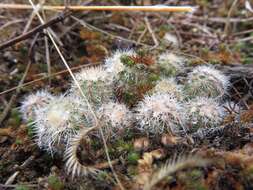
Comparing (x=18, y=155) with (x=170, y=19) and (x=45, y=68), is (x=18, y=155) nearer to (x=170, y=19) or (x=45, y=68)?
(x=45, y=68)

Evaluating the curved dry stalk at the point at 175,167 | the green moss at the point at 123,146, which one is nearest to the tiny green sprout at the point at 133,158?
the green moss at the point at 123,146

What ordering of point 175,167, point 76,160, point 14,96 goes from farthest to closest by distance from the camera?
point 14,96, point 76,160, point 175,167

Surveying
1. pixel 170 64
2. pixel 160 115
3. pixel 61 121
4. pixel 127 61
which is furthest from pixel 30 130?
pixel 170 64

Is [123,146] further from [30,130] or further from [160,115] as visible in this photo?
[30,130]

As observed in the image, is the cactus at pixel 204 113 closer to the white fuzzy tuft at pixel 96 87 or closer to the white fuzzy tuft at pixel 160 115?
the white fuzzy tuft at pixel 160 115

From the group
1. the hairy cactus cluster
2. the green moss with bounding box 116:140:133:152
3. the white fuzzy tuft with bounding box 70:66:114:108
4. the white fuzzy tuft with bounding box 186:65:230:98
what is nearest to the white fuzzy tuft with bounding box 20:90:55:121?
the hairy cactus cluster

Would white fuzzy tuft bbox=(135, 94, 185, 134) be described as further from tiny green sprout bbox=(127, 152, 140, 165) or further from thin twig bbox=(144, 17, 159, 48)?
thin twig bbox=(144, 17, 159, 48)
